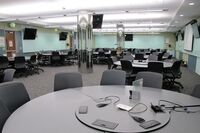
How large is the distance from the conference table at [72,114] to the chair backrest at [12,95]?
286mm

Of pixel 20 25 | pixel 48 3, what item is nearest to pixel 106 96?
pixel 48 3

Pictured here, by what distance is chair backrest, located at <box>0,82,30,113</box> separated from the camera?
2213mm

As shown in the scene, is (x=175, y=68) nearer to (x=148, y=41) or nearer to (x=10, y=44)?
(x=10, y=44)

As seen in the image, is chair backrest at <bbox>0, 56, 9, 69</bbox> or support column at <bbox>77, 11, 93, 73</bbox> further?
support column at <bbox>77, 11, 93, 73</bbox>

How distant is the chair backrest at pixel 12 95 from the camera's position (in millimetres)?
2213

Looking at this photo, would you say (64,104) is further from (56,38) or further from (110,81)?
(56,38)

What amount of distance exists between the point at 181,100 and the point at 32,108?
193cm

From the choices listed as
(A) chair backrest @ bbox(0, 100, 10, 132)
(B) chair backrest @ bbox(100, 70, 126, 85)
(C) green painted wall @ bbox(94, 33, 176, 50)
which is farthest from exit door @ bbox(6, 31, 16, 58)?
(C) green painted wall @ bbox(94, 33, 176, 50)

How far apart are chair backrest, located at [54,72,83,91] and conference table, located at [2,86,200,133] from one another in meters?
0.42

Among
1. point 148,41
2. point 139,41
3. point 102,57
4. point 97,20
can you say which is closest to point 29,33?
point 102,57

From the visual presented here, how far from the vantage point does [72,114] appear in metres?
1.85

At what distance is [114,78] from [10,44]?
10.1m

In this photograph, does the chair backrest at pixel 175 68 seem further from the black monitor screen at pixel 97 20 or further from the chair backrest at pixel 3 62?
the chair backrest at pixel 3 62

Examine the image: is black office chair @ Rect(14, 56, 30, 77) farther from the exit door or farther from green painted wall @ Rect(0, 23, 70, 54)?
green painted wall @ Rect(0, 23, 70, 54)
